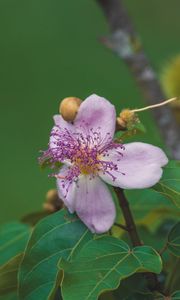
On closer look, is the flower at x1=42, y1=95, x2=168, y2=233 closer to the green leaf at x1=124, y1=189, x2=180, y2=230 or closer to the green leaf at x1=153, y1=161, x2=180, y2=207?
the green leaf at x1=153, y1=161, x2=180, y2=207

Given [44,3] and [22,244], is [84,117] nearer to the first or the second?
[22,244]

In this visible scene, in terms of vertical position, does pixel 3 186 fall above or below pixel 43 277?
below

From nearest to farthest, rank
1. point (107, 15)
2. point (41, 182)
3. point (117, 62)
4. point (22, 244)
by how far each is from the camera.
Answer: point (22, 244) < point (107, 15) < point (41, 182) < point (117, 62)

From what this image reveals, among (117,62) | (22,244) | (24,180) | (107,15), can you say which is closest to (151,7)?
(117,62)

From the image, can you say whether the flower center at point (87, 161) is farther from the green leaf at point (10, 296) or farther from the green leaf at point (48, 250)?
the green leaf at point (10, 296)

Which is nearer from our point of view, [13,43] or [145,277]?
[145,277]

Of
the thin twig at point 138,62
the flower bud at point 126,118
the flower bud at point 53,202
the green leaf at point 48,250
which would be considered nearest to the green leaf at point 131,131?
the flower bud at point 126,118
